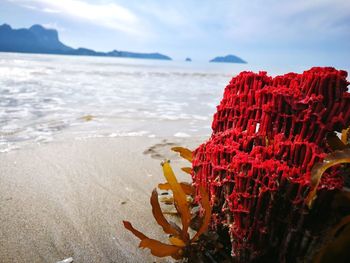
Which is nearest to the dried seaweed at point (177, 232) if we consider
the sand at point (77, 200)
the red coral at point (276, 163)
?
the red coral at point (276, 163)

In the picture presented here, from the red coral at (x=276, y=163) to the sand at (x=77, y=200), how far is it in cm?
57

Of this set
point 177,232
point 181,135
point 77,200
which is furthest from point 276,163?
point 181,135

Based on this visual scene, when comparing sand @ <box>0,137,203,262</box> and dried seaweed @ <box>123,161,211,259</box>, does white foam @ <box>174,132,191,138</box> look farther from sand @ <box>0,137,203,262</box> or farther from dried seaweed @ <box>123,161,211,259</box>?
dried seaweed @ <box>123,161,211,259</box>

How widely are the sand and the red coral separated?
1.88 feet

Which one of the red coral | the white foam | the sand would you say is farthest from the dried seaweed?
the white foam

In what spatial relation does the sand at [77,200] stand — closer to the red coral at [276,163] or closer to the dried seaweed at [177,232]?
the dried seaweed at [177,232]

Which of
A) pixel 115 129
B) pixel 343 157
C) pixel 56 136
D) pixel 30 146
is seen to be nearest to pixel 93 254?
pixel 343 157

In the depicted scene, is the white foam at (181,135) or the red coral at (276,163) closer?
the red coral at (276,163)

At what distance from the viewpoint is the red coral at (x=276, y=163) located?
134 cm

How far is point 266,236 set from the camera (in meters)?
1.38

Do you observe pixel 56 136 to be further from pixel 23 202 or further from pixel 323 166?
pixel 323 166

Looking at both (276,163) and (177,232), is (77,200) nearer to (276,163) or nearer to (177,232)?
(177,232)

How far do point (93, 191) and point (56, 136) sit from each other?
2153mm

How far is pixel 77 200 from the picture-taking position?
2447 millimetres
